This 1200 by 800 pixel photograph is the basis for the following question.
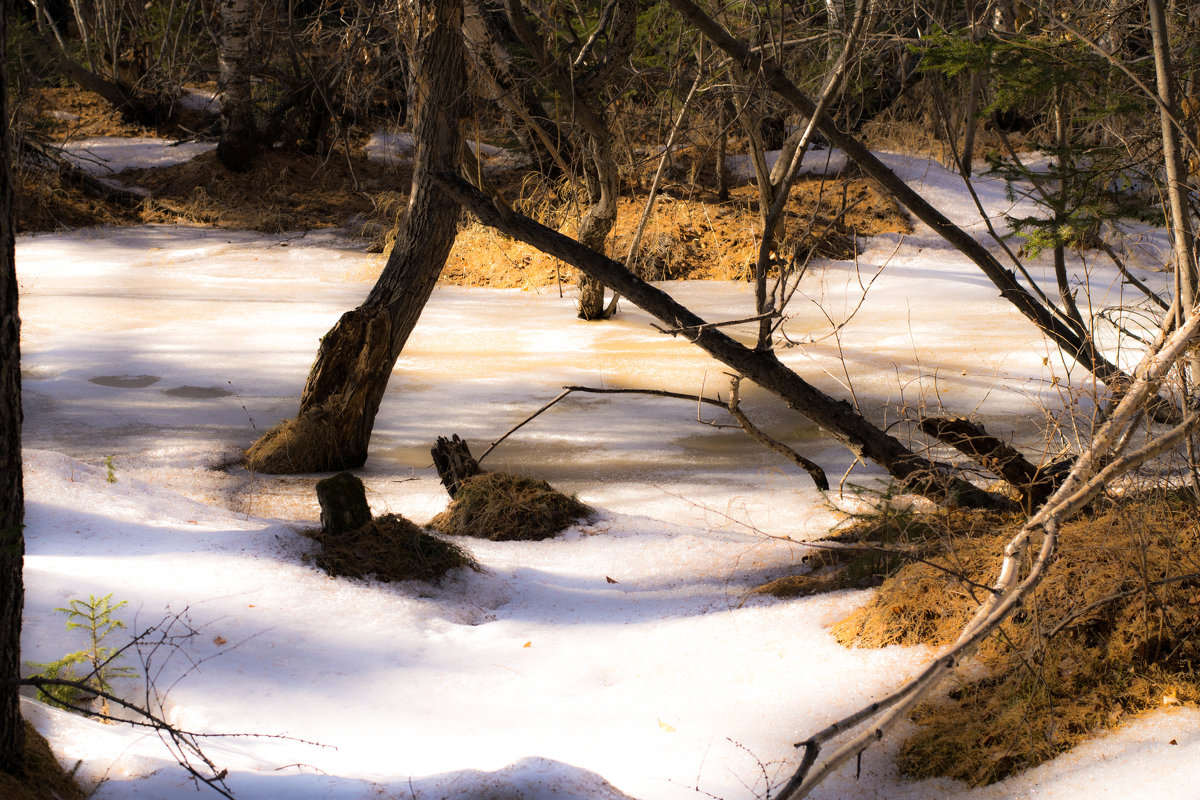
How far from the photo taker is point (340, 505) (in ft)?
14.1

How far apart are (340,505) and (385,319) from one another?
1.91 m

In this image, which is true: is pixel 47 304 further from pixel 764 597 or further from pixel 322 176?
pixel 764 597

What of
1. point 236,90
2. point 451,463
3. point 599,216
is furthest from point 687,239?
point 451,463

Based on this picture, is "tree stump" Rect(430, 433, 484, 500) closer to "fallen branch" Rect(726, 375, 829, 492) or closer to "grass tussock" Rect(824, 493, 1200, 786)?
"fallen branch" Rect(726, 375, 829, 492)

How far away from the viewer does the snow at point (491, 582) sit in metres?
2.62

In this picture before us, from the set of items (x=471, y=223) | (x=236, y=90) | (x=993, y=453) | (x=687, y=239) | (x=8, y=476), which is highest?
(x=236, y=90)

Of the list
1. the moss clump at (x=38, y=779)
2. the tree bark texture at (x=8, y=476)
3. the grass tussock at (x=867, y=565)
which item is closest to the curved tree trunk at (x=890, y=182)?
the grass tussock at (x=867, y=565)

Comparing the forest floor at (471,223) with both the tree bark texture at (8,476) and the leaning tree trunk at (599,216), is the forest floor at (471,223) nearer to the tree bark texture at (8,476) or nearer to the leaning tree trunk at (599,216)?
the leaning tree trunk at (599,216)

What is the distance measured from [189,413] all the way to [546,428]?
2494mm

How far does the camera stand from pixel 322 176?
1470 centimetres

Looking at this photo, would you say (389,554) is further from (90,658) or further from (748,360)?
(748,360)

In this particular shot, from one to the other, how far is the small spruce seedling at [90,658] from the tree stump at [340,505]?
1.13 m

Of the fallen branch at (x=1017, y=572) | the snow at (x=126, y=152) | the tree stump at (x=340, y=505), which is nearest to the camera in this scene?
the fallen branch at (x=1017, y=572)

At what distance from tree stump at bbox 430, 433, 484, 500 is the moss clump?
297 cm
